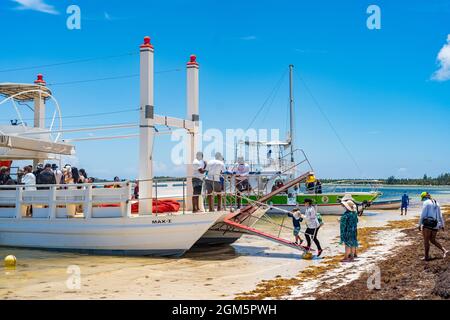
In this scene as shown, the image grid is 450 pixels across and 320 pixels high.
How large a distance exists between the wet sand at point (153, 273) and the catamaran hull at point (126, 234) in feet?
1.15

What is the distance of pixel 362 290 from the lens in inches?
366

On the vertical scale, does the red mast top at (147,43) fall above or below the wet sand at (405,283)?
above

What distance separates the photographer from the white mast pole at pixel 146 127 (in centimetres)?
1488

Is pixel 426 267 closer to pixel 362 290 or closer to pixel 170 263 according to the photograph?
pixel 362 290

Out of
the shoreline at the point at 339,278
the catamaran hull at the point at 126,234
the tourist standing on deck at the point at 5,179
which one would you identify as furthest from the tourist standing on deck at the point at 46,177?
the shoreline at the point at 339,278

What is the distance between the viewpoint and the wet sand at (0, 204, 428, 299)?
32.8 feet

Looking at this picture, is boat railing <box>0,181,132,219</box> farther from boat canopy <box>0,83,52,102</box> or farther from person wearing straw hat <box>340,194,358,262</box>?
person wearing straw hat <box>340,194,358,262</box>

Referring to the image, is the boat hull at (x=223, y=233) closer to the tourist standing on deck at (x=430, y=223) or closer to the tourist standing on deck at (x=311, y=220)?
the tourist standing on deck at (x=311, y=220)

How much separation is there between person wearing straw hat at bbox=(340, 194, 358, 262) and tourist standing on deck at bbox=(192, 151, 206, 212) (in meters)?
4.44

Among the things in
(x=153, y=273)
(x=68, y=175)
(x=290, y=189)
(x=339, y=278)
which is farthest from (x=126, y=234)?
(x=290, y=189)

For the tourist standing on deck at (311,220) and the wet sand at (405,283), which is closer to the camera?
the wet sand at (405,283)

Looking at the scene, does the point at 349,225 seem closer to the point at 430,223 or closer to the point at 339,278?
the point at 430,223

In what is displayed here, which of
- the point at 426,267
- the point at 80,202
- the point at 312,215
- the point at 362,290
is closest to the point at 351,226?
Result: the point at 312,215
